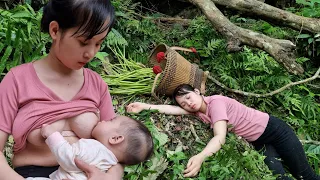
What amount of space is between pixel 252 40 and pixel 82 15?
9.22ft

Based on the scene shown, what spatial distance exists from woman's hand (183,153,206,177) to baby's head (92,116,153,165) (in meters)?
1.10

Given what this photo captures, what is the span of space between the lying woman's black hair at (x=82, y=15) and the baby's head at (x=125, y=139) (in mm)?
476

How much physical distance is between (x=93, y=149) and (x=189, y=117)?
203cm

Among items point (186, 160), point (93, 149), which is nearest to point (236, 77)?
point (186, 160)

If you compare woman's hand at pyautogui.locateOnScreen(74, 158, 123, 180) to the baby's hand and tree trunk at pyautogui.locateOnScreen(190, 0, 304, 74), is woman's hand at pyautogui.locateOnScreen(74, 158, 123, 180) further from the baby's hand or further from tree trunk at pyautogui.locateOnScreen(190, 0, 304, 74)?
tree trunk at pyautogui.locateOnScreen(190, 0, 304, 74)

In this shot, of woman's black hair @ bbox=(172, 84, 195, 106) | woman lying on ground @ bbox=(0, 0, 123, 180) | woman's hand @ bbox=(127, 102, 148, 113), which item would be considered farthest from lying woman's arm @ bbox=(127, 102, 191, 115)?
woman lying on ground @ bbox=(0, 0, 123, 180)

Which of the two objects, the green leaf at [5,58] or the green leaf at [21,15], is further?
the green leaf at [21,15]

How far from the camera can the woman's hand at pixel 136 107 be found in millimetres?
3682

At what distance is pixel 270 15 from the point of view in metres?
4.84

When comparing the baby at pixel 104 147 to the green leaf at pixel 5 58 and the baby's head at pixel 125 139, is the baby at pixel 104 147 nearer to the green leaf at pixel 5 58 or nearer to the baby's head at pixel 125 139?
the baby's head at pixel 125 139

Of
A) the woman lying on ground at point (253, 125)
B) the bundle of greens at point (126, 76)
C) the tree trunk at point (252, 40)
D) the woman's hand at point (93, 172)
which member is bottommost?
the woman lying on ground at point (253, 125)

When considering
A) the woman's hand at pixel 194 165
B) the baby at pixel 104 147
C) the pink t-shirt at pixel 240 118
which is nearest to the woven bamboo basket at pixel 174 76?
the pink t-shirt at pixel 240 118

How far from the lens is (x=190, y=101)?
12.4 feet

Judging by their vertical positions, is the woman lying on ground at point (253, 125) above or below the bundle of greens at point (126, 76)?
below
